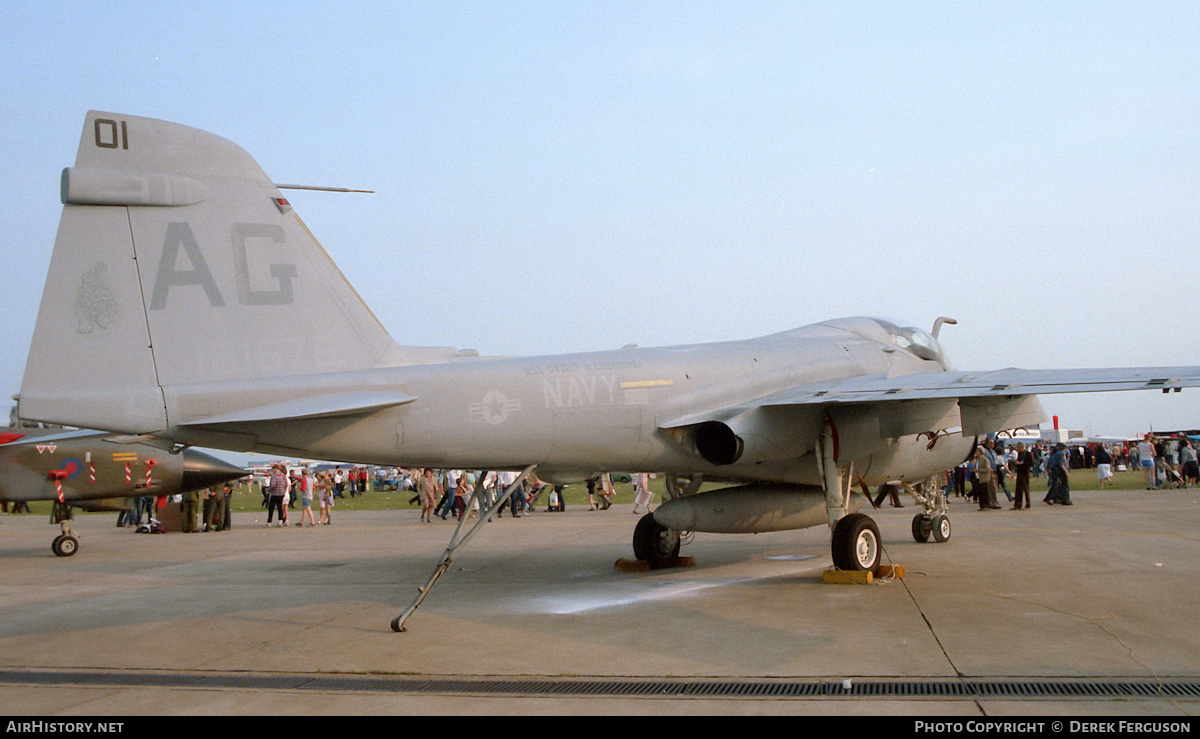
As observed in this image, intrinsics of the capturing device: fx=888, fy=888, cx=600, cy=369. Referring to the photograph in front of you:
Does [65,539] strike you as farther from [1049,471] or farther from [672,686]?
[1049,471]

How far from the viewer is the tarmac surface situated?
591cm

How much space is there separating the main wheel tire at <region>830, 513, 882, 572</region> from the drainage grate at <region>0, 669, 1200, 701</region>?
14.4 ft

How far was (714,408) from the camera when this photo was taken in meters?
10.1

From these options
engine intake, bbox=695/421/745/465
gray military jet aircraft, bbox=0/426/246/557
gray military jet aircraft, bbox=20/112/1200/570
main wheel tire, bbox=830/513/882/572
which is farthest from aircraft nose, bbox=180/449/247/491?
main wheel tire, bbox=830/513/882/572

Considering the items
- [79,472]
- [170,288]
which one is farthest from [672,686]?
[79,472]

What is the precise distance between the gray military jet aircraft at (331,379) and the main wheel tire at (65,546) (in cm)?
1164

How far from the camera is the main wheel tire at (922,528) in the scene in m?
14.5

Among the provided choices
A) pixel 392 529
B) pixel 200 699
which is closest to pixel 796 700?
pixel 200 699

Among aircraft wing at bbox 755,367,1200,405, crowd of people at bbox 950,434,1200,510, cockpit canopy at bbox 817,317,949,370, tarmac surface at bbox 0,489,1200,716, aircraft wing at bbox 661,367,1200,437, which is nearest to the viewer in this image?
tarmac surface at bbox 0,489,1200,716

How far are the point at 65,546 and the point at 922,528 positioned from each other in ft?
52.2

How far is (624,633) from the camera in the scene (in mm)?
8055

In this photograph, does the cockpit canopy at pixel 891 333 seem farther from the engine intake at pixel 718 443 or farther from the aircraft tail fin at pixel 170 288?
the aircraft tail fin at pixel 170 288

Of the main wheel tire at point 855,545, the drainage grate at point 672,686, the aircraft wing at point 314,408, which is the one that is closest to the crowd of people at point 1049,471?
the main wheel tire at point 855,545

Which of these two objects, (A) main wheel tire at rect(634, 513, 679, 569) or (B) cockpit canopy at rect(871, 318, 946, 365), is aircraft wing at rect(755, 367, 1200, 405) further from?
(A) main wheel tire at rect(634, 513, 679, 569)
